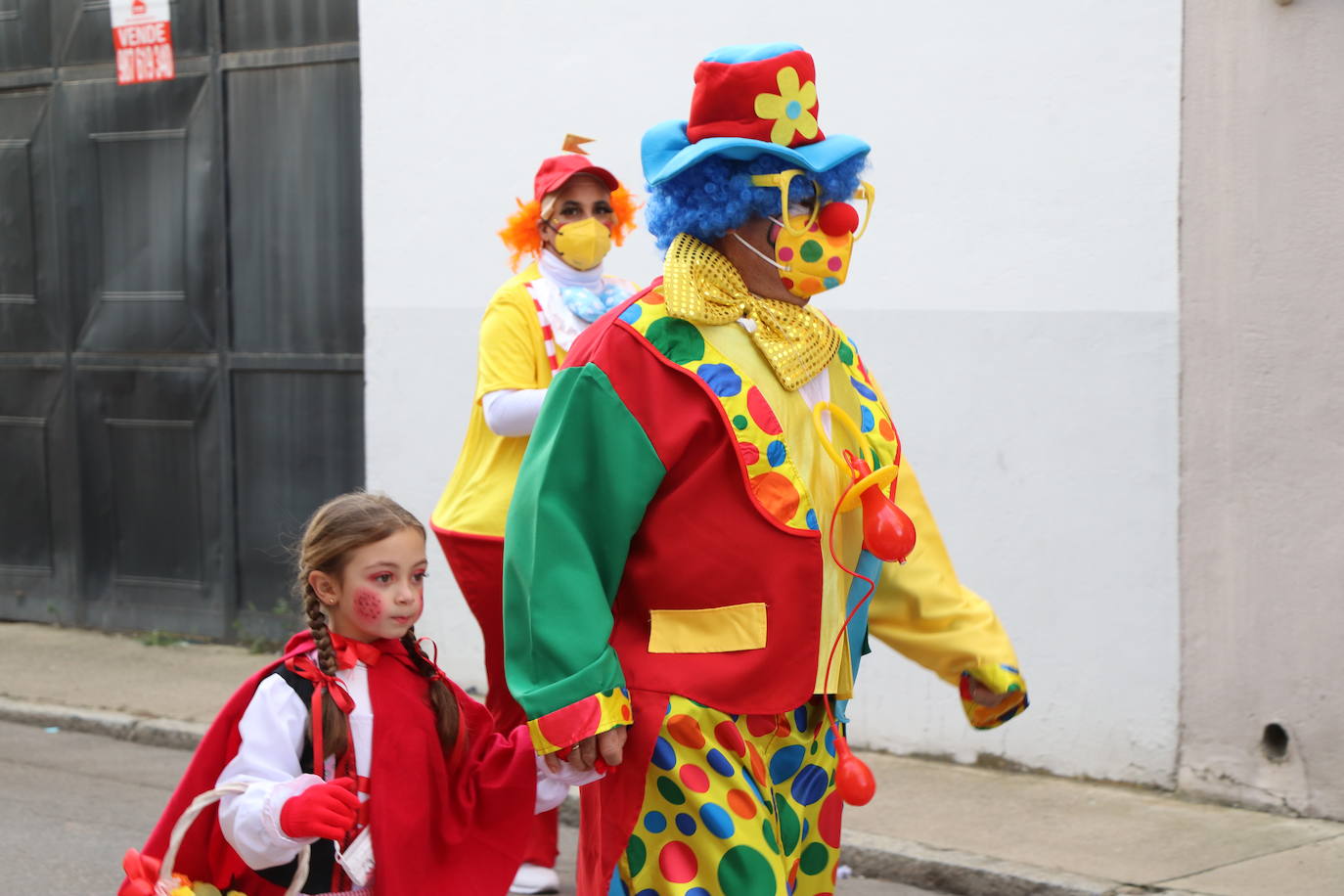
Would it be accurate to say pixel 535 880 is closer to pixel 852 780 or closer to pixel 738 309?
pixel 852 780

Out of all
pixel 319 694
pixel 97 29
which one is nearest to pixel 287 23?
pixel 97 29

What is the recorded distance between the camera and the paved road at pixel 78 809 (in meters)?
5.75

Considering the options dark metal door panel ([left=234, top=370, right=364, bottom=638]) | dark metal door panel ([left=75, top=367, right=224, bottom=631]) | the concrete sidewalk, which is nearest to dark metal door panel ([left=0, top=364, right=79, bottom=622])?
dark metal door panel ([left=75, top=367, right=224, bottom=631])

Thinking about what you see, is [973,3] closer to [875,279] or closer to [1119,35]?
[1119,35]

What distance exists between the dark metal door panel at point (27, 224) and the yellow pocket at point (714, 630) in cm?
755

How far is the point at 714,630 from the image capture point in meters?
3.23

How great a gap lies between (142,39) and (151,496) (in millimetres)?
2379

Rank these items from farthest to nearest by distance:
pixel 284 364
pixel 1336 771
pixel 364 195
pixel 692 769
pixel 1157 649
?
1. pixel 284 364
2. pixel 364 195
3. pixel 1157 649
4. pixel 1336 771
5. pixel 692 769

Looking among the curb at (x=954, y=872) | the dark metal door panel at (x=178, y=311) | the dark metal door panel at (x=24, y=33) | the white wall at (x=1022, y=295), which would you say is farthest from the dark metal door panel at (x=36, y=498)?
the curb at (x=954, y=872)

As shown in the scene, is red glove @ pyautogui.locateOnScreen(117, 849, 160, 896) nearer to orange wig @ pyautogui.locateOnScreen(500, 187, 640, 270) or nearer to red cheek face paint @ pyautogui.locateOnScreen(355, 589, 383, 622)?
red cheek face paint @ pyautogui.locateOnScreen(355, 589, 383, 622)

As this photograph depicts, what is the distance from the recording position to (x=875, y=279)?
6.79 metres

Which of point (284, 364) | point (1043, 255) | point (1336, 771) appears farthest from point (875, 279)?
point (284, 364)

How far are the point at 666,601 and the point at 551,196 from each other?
8.38 feet

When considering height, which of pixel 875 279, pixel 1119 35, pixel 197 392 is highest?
pixel 1119 35
